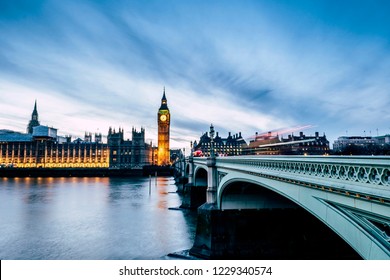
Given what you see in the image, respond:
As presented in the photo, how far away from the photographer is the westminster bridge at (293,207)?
613cm

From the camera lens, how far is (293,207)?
17.4m

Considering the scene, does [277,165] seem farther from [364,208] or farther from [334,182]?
[364,208]

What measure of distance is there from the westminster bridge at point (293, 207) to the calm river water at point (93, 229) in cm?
454

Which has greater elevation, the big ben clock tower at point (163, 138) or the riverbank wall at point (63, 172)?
the big ben clock tower at point (163, 138)

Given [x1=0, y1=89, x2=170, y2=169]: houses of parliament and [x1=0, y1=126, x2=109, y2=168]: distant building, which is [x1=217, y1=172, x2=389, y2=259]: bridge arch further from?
[x1=0, y1=126, x2=109, y2=168]: distant building

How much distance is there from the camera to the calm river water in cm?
2047

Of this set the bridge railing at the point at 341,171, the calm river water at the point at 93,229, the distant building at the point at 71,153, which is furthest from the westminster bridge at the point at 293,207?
the distant building at the point at 71,153

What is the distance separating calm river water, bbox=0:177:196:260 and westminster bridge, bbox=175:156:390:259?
4.54 metres

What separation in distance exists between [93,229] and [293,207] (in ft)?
56.0

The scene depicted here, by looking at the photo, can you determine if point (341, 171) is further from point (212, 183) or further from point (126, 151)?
point (126, 151)

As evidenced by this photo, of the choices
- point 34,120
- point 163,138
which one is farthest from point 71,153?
point 34,120

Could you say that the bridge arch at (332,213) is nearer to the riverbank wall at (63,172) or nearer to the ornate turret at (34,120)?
the riverbank wall at (63,172)

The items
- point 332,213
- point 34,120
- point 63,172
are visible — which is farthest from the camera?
point 34,120

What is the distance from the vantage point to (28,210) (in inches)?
1407
